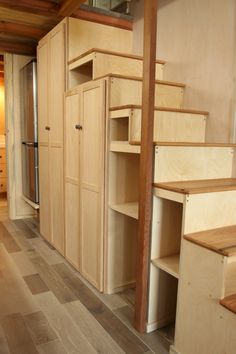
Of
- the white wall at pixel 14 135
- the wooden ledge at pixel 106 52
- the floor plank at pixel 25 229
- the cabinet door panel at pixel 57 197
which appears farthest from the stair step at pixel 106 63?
the floor plank at pixel 25 229

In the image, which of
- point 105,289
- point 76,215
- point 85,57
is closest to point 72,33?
point 85,57

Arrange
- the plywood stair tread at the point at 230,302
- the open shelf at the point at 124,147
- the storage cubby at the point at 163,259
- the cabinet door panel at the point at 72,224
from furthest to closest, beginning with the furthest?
1. the cabinet door panel at the point at 72,224
2. the open shelf at the point at 124,147
3. the storage cubby at the point at 163,259
4. the plywood stair tread at the point at 230,302

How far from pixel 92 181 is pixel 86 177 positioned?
11cm

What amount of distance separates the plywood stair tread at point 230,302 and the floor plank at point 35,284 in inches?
57.2

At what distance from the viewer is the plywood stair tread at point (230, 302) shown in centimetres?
125

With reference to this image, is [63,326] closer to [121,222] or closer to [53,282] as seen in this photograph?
[53,282]

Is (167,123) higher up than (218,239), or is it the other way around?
(167,123)

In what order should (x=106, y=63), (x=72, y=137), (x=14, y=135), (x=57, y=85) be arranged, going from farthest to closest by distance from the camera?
(x=14, y=135), (x=57, y=85), (x=72, y=137), (x=106, y=63)

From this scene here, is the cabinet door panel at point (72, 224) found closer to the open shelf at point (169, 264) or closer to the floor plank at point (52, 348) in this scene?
the floor plank at point (52, 348)

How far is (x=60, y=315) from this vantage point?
1.97m

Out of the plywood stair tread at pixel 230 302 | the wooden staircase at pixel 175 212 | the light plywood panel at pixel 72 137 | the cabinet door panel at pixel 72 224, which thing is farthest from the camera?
the cabinet door panel at pixel 72 224

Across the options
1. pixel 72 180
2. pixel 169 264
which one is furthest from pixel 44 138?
pixel 169 264

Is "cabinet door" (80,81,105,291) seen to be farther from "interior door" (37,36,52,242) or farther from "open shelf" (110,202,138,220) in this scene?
"interior door" (37,36,52,242)

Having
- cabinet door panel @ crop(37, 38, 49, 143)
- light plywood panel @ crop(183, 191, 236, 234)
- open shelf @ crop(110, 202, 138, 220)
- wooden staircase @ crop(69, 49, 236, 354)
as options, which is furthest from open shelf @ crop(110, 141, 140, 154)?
cabinet door panel @ crop(37, 38, 49, 143)
